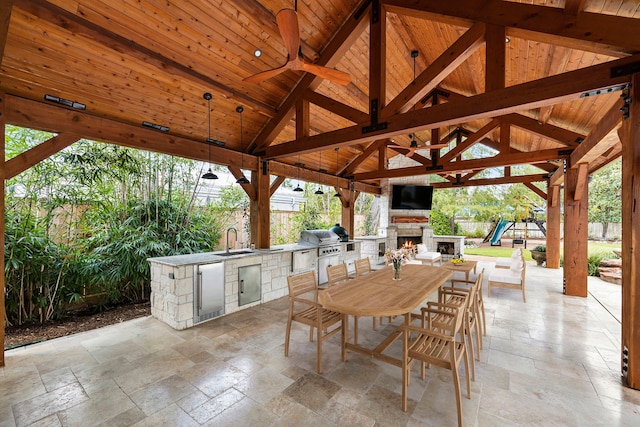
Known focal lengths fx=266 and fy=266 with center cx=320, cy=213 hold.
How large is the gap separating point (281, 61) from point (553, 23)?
324cm

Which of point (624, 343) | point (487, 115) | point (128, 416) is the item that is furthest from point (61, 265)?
point (624, 343)

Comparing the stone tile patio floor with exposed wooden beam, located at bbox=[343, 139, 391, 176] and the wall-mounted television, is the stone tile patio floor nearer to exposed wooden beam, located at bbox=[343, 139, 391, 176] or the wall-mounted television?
exposed wooden beam, located at bbox=[343, 139, 391, 176]

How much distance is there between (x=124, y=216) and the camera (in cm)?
457

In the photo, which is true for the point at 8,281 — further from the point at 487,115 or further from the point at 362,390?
the point at 487,115

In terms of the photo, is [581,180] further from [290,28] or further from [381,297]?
[290,28]

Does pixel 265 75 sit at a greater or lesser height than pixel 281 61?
lesser

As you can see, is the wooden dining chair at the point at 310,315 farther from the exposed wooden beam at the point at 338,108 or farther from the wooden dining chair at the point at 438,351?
the exposed wooden beam at the point at 338,108

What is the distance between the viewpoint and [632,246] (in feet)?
7.57

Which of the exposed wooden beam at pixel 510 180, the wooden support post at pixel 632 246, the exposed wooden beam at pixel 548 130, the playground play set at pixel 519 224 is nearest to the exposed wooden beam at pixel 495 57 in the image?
the wooden support post at pixel 632 246

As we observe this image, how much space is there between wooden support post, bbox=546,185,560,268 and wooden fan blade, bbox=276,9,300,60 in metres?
8.77

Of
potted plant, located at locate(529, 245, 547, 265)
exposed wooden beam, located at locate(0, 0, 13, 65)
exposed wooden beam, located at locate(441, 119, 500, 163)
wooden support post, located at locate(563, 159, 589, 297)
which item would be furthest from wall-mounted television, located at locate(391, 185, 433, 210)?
exposed wooden beam, located at locate(0, 0, 13, 65)

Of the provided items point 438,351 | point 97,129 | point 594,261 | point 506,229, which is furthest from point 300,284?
point 506,229

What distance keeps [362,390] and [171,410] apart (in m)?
1.49

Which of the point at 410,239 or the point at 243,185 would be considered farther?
the point at 410,239
